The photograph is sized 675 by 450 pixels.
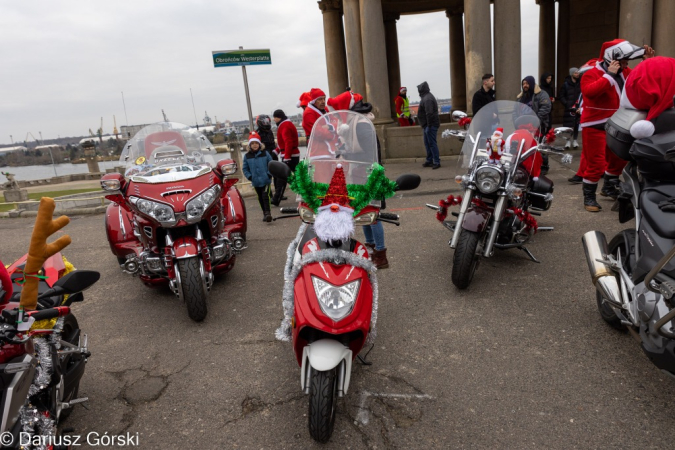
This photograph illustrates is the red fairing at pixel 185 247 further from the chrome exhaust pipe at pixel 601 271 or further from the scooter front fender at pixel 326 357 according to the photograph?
the chrome exhaust pipe at pixel 601 271

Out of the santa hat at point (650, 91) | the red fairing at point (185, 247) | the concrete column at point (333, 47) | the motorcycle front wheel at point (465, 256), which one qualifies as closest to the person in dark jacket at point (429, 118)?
the concrete column at point (333, 47)

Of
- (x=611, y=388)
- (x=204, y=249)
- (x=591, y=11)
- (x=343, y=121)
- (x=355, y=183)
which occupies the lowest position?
(x=611, y=388)

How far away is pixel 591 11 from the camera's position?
1728 centimetres

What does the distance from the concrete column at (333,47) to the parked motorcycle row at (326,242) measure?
1076cm

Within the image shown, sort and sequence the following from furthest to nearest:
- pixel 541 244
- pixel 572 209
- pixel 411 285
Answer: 1. pixel 572 209
2. pixel 541 244
3. pixel 411 285

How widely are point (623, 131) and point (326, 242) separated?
7.52 ft

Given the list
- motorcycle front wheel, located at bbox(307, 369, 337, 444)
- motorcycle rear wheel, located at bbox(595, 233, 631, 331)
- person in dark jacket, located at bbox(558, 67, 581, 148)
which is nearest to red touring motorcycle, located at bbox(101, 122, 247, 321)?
motorcycle front wheel, located at bbox(307, 369, 337, 444)

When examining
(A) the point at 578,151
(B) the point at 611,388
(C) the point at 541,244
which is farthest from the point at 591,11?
(B) the point at 611,388

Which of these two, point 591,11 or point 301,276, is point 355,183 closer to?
point 301,276

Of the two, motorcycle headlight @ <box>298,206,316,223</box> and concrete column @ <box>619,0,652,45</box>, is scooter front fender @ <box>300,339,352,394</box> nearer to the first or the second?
motorcycle headlight @ <box>298,206,316,223</box>

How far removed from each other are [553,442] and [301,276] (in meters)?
1.62

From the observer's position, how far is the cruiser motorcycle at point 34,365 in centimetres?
202

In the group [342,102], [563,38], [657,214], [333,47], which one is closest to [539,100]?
[342,102]

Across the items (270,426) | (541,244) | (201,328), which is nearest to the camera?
(270,426)
